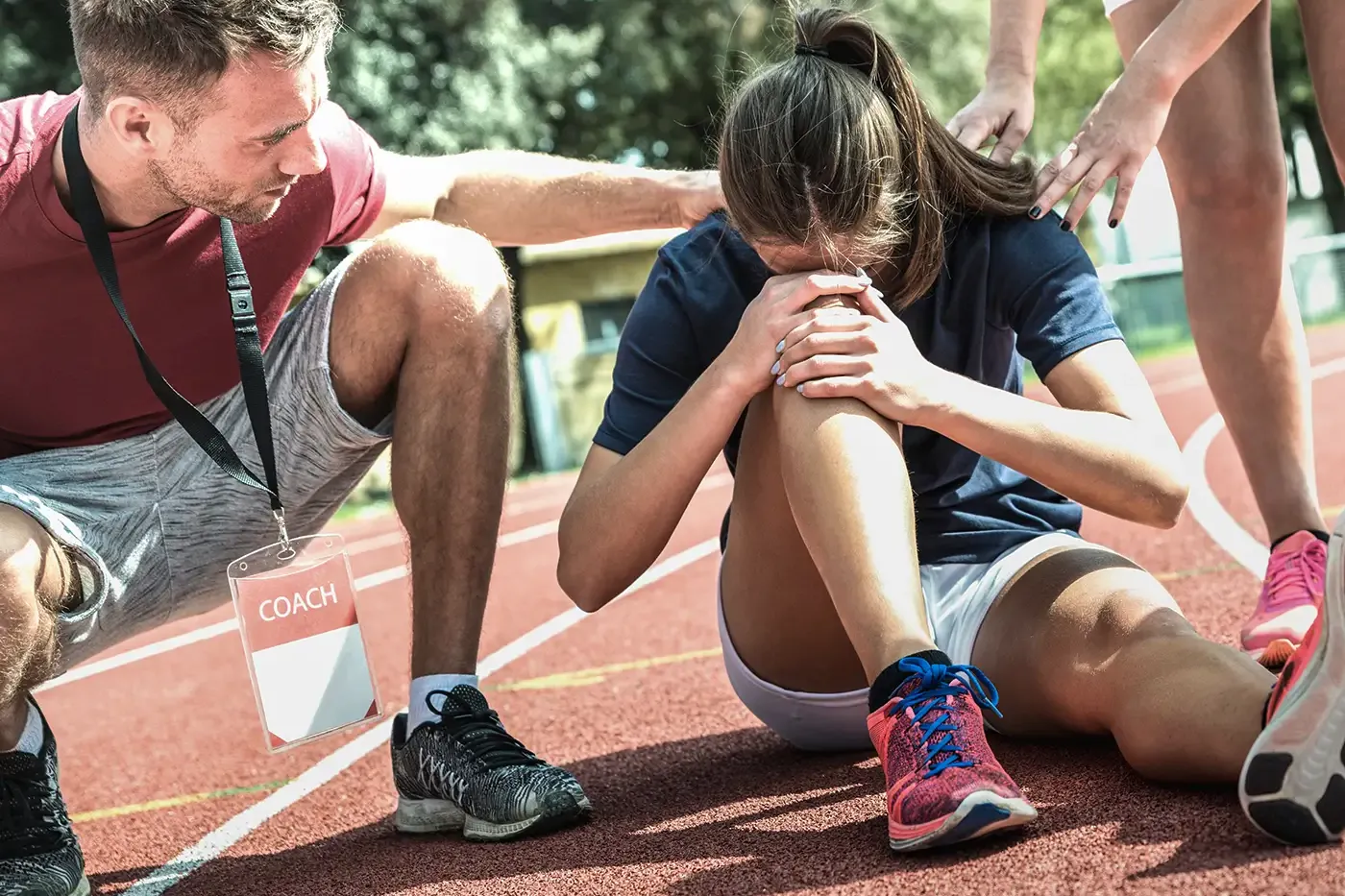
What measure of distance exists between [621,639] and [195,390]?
2672 mm

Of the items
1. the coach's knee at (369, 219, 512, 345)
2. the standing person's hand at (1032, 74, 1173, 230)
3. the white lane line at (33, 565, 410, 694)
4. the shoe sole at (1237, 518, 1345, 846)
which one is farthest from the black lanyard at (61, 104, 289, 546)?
the white lane line at (33, 565, 410, 694)

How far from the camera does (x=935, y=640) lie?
273 cm

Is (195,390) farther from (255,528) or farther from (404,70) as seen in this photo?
(404,70)

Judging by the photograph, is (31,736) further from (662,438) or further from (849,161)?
(849,161)

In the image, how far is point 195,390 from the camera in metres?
3.12

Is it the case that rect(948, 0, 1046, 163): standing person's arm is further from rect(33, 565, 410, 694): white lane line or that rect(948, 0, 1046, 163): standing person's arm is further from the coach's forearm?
rect(33, 565, 410, 694): white lane line

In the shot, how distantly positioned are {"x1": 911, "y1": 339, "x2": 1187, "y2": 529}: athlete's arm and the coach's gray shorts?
129 centimetres

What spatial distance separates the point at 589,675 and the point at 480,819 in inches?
84.1

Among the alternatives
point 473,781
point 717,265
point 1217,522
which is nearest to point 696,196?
point 717,265

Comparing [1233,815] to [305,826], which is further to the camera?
[305,826]

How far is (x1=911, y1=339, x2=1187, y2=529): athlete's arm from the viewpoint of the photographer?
2.43 m

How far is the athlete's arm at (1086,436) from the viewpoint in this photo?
7.98ft

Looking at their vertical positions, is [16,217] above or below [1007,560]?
above

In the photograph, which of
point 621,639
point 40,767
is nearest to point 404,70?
point 621,639
